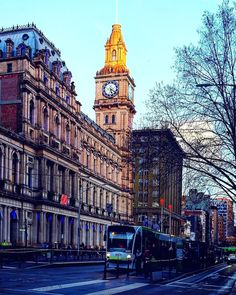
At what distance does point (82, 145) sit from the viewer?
89.8 meters

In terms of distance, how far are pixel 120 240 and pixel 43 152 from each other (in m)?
30.4

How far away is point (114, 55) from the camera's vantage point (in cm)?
12519

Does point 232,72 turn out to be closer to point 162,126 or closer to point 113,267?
point 162,126

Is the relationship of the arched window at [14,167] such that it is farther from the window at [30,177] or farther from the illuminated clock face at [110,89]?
the illuminated clock face at [110,89]

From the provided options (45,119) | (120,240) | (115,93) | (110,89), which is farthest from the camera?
(110,89)

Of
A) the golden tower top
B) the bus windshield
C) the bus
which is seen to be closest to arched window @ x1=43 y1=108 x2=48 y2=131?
the bus

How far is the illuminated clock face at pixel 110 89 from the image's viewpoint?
119562mm

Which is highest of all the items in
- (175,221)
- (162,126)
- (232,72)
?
(232,72)

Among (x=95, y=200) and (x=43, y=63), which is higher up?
(x=43, y=63)

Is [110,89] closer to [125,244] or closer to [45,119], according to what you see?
[45,119]

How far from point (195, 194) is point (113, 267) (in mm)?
9401

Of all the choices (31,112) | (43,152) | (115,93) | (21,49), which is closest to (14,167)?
(43,152)

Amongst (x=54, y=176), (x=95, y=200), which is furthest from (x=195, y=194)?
(x=95, y=200)

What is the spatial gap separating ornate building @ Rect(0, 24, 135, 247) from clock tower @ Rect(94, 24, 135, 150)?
16596 millimetres
